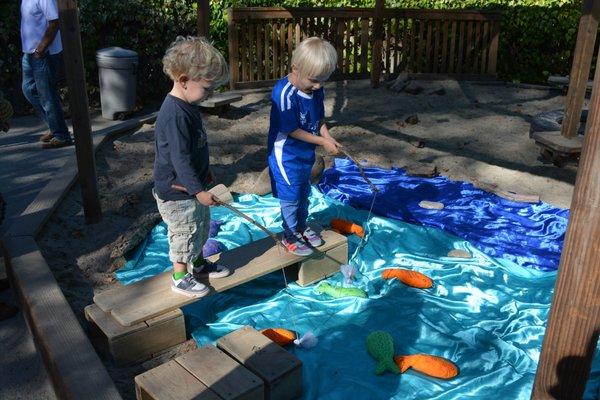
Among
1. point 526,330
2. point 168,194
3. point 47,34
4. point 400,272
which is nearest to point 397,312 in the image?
point 400,272

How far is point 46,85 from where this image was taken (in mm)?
5676

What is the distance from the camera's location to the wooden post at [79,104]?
3717 mm

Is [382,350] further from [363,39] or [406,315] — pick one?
[363,39]

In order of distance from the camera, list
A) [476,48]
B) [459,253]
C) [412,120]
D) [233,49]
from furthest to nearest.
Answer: [476,48]
[233,49]
[412,120]
[459,253]

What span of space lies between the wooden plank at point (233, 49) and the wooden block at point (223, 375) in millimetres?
6950

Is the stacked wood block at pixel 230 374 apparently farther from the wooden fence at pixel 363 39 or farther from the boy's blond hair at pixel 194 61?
the wooden fence at pixel 363 39

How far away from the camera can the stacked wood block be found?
233 cm

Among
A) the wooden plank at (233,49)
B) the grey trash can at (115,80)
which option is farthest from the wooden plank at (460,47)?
the grey trash can at (115,80)

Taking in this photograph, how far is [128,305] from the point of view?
2902 mm

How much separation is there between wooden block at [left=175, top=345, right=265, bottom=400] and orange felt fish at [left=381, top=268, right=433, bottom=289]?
1483 mm

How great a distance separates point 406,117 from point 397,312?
15.2ft

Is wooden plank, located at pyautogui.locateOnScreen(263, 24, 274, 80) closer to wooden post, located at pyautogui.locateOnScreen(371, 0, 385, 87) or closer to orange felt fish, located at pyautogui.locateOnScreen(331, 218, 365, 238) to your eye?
wooden post, located at pyautogui.locateOnScreen(371, 0, 385, 87)

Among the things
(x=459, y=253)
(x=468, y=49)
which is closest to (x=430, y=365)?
(x=459, y=253)

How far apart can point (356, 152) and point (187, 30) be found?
4221mm
